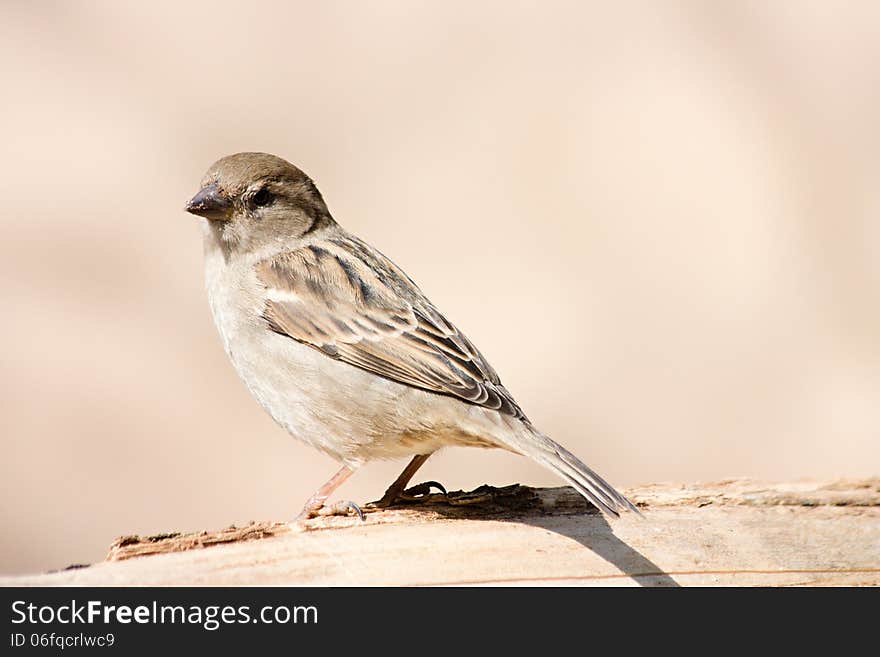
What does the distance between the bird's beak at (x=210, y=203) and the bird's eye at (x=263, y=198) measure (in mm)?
127

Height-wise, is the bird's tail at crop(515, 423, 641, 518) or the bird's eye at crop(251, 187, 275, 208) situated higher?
the bird's eye at crop(251, 187, 275, 208)

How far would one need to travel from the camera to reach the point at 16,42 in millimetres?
9352

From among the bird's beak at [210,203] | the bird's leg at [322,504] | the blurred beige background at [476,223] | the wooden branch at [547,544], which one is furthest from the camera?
the blurred beige background at [476,223]

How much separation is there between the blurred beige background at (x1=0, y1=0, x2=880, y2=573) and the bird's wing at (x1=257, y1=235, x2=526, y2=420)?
257 cm

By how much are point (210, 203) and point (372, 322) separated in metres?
0.85

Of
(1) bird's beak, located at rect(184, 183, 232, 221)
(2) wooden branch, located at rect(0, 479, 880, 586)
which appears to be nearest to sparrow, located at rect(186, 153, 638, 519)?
(1) bird's beak, located at rect(184, 183, 232, 221)

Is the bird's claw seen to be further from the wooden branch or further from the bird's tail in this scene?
the bird's tail

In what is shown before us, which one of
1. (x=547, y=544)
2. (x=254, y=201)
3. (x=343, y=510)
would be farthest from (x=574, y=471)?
(x=254, y=201)

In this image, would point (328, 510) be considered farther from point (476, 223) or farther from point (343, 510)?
point (476, 223)

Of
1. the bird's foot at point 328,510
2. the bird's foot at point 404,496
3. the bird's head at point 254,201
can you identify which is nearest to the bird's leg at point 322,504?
the bird's foot at point 328,510

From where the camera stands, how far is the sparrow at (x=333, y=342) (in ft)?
15.0

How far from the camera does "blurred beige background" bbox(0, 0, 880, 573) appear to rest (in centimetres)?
770

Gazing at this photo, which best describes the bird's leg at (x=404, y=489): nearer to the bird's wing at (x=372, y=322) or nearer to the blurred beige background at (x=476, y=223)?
the bird's wing at (x=372, y=322)

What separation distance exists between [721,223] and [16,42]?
548 cm
